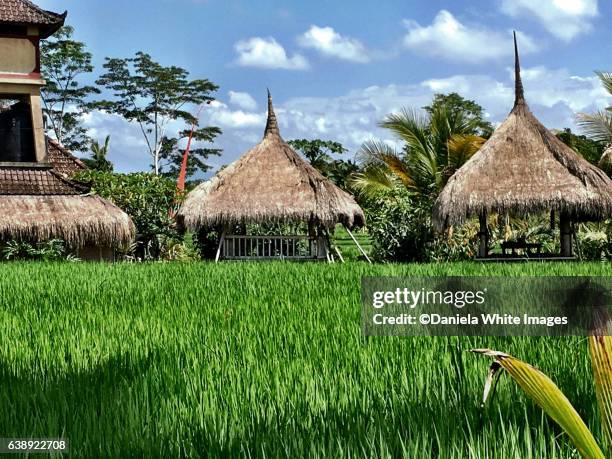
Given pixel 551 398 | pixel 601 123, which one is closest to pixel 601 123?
pixel 601 123

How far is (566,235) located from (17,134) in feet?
32.8

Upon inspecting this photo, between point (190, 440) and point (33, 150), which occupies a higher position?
point (33, 150)

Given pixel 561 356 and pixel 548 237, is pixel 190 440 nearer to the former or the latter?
pixel 561 356

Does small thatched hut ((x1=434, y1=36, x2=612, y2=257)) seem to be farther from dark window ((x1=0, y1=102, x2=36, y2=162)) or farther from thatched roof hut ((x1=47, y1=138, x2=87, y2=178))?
thatched roof hut ((x1=47, y1=138, x2=87, y2=178))

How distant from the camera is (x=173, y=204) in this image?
16672 mm

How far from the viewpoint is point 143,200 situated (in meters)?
16.1

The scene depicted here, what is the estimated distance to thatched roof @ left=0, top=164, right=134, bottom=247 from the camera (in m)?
13.5

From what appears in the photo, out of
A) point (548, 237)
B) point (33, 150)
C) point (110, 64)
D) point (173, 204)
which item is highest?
point (110, 64)

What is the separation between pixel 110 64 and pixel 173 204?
16796 millimetres

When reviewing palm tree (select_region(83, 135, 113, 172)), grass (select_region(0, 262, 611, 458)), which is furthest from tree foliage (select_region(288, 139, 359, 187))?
grass (select_region(0, 262, 611, 458))

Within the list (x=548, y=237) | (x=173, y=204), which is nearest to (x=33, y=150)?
(x=173, y=204)

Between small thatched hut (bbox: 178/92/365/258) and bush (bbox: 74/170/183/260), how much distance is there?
129cm

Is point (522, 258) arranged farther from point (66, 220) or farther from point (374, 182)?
point (66, 220)

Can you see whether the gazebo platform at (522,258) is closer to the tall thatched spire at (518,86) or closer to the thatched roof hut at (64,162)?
the tall thatched spire at (518,86)
